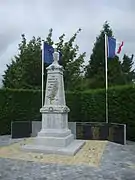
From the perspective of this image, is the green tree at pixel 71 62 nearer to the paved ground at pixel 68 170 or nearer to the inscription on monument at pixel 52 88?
the inscription on monument at pixel 52 88

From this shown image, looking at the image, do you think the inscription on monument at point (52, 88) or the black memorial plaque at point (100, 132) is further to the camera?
the black memorial plaque at point (100, 132)

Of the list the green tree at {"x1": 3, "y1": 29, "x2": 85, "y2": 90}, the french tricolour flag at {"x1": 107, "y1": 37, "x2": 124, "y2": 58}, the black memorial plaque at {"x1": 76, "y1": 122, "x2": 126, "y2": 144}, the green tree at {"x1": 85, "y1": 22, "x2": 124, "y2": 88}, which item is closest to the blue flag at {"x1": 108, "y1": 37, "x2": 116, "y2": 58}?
the french tricolour flag at {"x1": 107, "y1": 37, "x2": 124, "y2": 58}

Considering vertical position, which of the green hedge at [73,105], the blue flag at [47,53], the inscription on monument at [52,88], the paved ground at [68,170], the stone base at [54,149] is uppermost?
the blue flag at [47,53]

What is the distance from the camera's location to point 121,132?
11.6 meters

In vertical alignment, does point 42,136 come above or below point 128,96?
below

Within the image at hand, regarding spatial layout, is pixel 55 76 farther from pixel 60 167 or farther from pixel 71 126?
pixel 60 167

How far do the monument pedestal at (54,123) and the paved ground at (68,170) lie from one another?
1.86 metres

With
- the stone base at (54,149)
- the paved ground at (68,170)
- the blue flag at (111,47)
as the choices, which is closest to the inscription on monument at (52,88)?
the stone base at (54,149)

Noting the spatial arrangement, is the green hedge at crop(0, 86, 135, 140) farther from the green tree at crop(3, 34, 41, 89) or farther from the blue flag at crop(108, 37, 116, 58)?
the green tree at crop(3, 34, 41, 89)

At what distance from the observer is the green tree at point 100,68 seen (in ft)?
93.1

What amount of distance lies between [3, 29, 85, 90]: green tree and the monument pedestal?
1233cm

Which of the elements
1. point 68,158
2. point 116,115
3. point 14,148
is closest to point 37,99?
point 116,115

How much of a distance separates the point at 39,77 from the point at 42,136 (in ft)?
48.4

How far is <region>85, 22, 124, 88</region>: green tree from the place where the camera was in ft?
93.1
